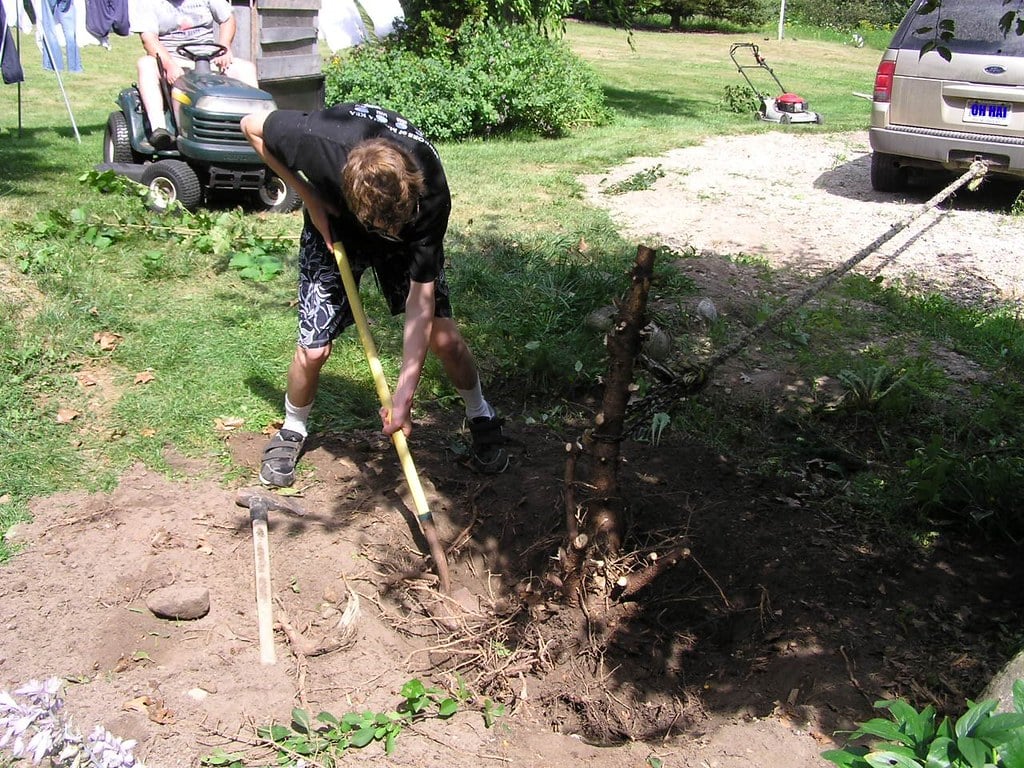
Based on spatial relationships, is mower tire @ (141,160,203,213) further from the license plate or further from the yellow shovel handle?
the license plate

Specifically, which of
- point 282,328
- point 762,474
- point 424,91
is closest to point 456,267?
point 282,328

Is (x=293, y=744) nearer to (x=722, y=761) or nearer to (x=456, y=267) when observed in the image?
(x=722, y=761)

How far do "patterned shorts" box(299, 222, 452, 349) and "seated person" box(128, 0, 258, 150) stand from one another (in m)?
4.39

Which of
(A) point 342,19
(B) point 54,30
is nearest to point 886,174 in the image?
(B) point 54,30

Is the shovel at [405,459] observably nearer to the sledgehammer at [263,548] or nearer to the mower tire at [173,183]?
the sledgehammer at [263,548]

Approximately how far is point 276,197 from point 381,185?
5.05 m

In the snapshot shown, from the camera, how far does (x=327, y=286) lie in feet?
12.3

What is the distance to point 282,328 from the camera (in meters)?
5.44

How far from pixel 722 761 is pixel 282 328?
3638mm

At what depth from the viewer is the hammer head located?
369 cm

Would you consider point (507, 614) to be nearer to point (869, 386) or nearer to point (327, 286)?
point (327, 286)

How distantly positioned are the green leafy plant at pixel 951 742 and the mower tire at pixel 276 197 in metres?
6.68

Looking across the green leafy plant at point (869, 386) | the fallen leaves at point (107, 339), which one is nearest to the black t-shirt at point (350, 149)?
the fallen leaves at point (107, 339)

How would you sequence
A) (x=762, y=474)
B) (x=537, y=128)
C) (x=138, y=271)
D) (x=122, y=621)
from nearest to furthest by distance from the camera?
(x=122, y=621) < (x=762, y=474) < (x=138, y=271) < (x=537, y=128)
